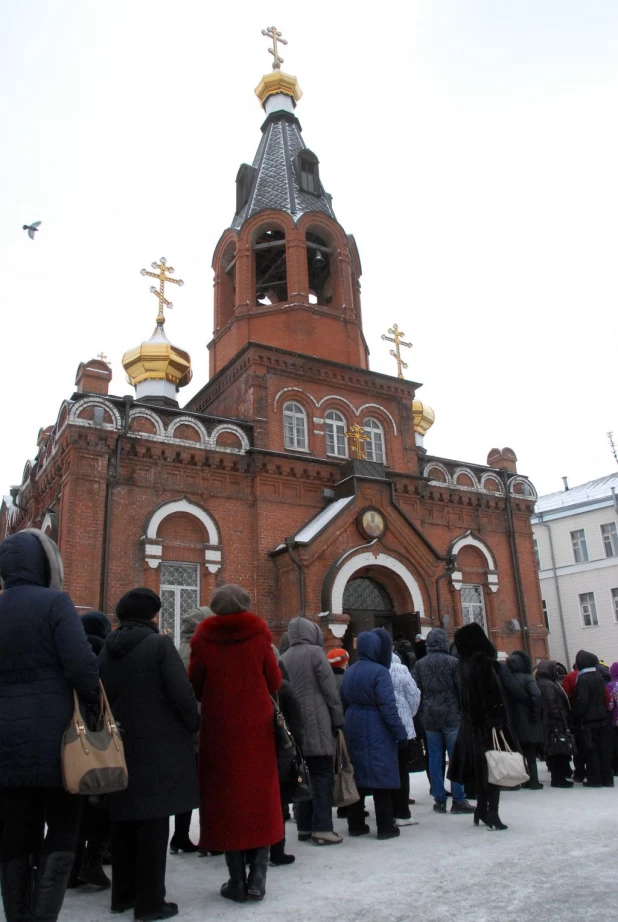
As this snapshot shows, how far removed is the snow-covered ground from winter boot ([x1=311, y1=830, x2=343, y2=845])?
11 centimetres

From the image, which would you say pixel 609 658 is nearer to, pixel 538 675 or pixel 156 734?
pixel 538 675

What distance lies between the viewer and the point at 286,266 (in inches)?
778

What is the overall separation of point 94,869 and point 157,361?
16028 mm

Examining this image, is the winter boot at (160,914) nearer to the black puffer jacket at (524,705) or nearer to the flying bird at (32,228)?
the black puffer jacket at (524,705)

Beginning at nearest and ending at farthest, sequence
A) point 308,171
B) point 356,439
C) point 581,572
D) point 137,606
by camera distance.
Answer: point 137,606, point 356,439, point 308,171, point 581,572

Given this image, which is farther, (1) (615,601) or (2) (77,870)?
(1) (615,601)

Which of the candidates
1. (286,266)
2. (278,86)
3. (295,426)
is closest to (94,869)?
(295,426)

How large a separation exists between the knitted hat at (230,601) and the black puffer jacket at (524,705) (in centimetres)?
441

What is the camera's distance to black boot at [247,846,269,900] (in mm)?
4227

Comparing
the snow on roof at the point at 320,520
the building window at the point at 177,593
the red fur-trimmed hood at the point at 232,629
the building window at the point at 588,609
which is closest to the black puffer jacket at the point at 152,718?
the red fur-trimmed hood at the point at 232,629

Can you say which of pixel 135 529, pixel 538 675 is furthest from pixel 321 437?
pixel 538 675

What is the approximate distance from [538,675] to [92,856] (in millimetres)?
5815

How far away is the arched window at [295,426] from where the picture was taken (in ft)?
56.0

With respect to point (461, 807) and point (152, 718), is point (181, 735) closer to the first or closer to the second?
point (152, 718)
